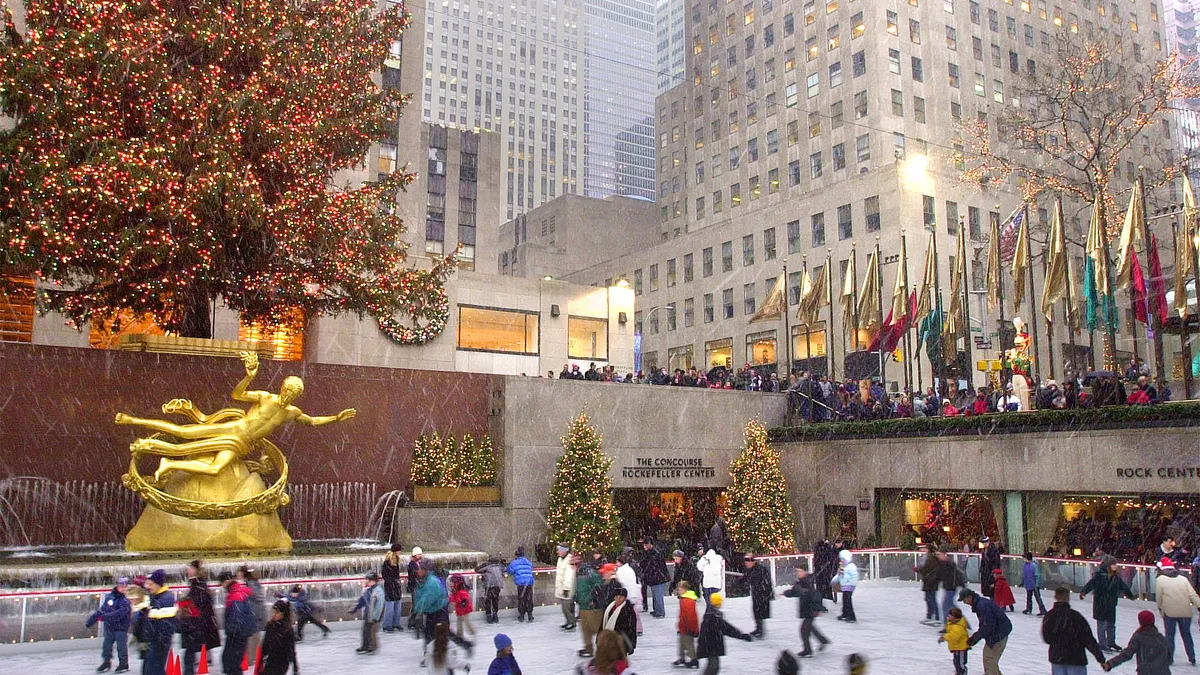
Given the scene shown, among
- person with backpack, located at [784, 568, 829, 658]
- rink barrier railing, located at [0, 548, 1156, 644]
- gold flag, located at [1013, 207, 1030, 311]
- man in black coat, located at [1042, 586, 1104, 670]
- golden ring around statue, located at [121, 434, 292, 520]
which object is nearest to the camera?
man in black coat, located at [1042, 586, 1104, 670]

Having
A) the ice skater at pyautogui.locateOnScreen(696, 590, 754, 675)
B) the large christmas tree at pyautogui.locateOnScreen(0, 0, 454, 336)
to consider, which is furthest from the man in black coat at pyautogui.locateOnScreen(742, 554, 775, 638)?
the large christmas tree at pyautogui.locateOnScreen(0, 0, 454, 336)

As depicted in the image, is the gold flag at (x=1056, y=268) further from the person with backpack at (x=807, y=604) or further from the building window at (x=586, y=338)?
the building window at (x=586, y=338)

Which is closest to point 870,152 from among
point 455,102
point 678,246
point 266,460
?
point 678,246

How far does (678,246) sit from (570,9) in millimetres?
115583

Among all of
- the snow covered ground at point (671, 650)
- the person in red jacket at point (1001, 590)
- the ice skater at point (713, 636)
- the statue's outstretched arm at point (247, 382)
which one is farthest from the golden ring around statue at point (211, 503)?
the person in red jacket at point (1001, 590)

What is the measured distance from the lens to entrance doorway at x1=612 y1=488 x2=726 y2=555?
3050cm

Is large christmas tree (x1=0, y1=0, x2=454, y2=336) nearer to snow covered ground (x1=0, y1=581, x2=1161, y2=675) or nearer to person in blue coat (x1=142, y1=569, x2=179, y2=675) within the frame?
snow covered ground (x1=0, y1=581, x2=1161, y2=675)

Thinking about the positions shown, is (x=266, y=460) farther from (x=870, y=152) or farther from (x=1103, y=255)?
(x=870, y=152)

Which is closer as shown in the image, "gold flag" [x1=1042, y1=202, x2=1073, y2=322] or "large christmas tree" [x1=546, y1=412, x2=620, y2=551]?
"large christmas tree" [x1=546, y1=412, x2=620, y2=551]

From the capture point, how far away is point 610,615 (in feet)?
36.8

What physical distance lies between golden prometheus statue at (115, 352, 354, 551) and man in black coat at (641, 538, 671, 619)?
7.34 meters

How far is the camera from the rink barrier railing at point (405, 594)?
13.8m

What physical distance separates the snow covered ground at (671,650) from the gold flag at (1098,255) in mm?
10623

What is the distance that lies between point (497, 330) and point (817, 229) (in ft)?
89.1
